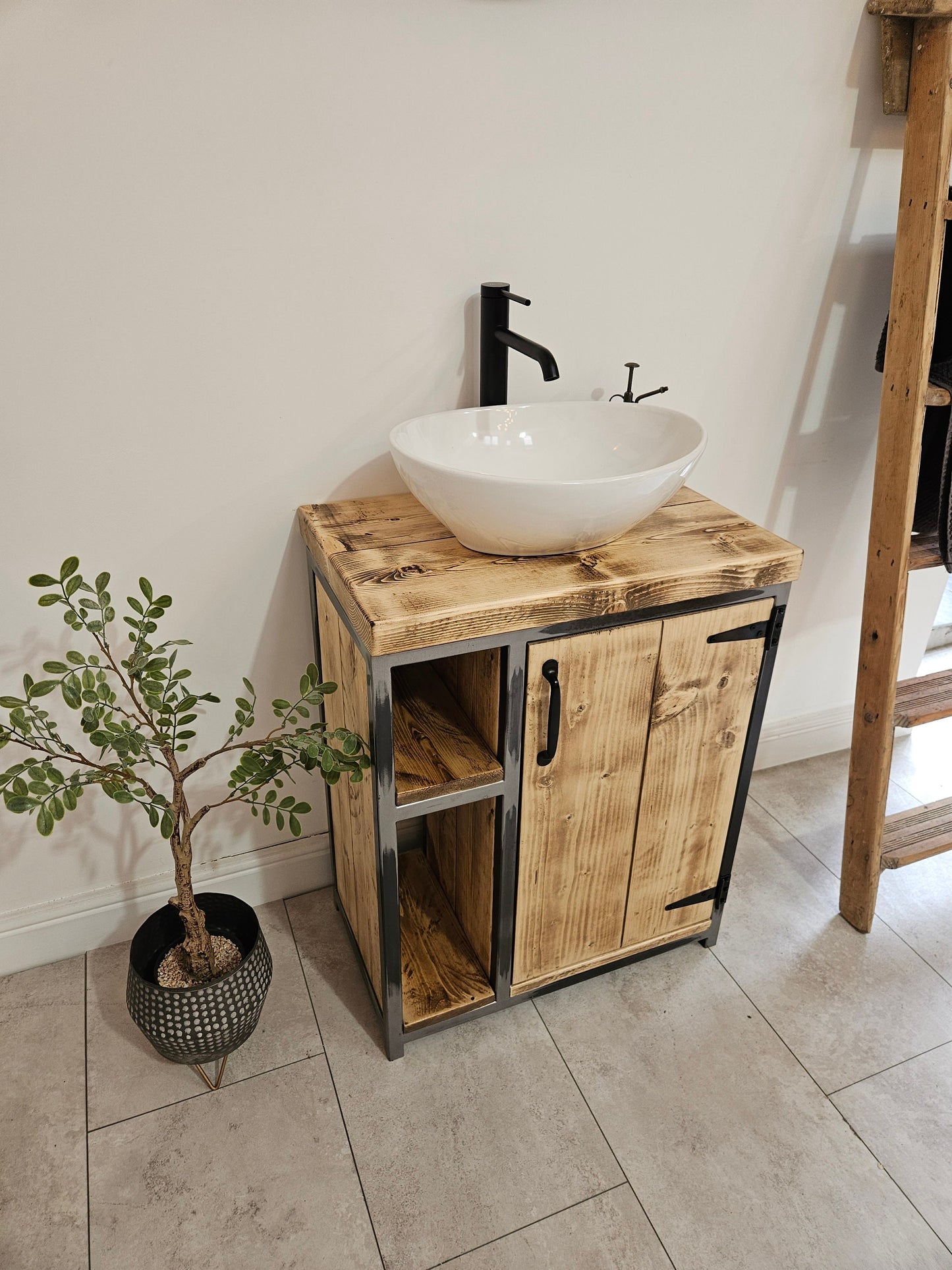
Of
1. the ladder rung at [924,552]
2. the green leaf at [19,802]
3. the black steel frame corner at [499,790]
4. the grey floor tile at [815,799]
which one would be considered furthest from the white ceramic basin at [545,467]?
the grey floor tile at [815,799]

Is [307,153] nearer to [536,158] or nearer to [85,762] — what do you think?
[536,158]

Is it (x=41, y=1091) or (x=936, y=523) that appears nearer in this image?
(x=41, y=1091)

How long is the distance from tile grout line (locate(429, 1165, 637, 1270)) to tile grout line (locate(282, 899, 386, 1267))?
0.10 metres

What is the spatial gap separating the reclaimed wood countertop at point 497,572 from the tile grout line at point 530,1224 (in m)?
0.89

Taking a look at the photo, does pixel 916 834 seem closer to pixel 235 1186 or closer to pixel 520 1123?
pixel 520 1123

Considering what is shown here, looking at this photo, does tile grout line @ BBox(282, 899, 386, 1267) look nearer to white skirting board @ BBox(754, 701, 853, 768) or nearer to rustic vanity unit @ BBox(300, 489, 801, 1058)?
rustic vanity unit @ BBox(300, 489, 801, 1058)

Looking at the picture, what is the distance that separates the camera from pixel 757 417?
1.83 m

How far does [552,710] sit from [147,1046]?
98 cm

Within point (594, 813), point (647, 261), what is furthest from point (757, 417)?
point (594, 813)

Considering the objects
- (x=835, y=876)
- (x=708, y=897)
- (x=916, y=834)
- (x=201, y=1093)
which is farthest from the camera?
(x=835, y=876)

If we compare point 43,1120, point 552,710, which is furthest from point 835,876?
point 43,1120

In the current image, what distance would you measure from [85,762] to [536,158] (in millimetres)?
1177

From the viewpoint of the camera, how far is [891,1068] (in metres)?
1.57

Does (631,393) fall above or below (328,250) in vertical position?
below
